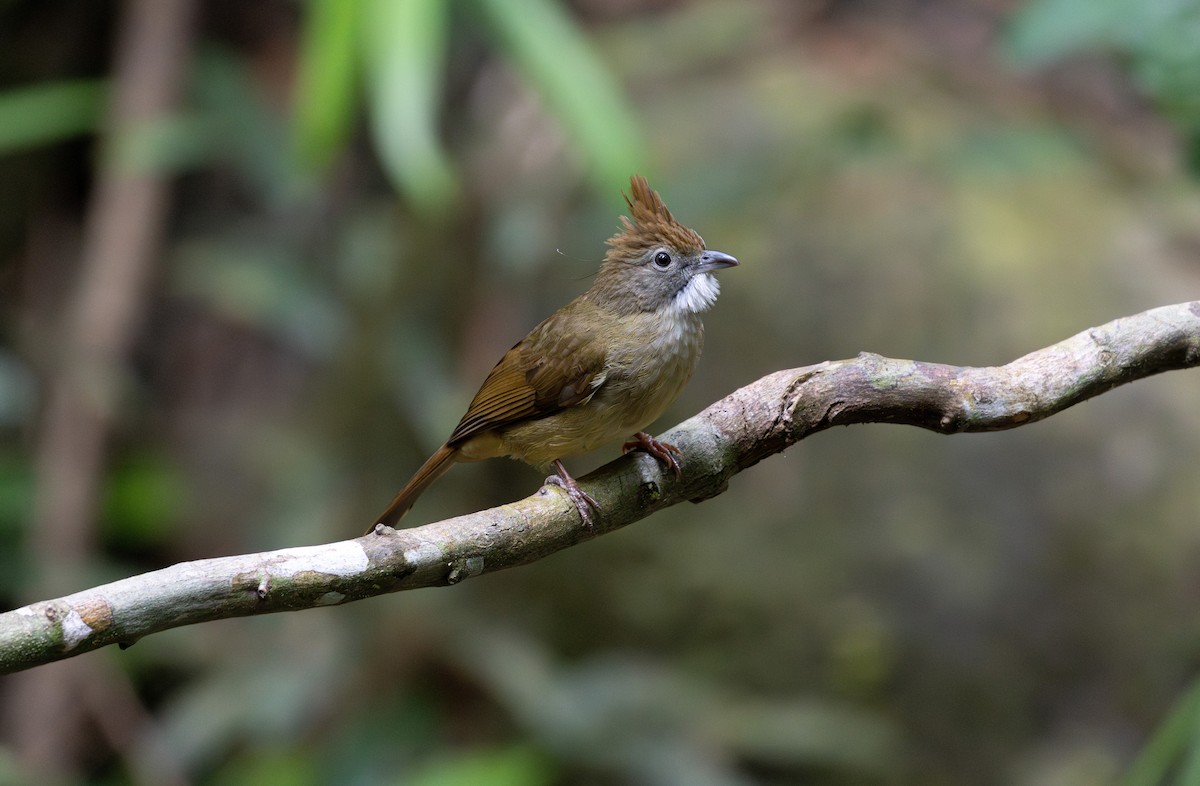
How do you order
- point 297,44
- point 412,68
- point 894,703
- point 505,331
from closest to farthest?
point 412,68 → point 894,703 → point 505,331 → point 297,44

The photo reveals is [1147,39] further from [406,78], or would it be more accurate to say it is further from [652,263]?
[406,78]

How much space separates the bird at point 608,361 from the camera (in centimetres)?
276

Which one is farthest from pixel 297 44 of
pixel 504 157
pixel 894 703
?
pixel 894 703

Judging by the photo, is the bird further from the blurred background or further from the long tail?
the blurred background

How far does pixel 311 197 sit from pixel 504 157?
1.56 m

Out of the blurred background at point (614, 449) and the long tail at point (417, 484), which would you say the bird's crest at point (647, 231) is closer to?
the long tail at point (417, 484)

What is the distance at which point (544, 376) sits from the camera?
9.34 ft

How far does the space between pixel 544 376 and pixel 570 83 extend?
1578 millimetres

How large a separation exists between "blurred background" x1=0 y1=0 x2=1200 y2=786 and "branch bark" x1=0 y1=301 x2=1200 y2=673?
150 cm

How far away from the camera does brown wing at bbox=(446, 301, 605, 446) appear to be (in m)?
2.78

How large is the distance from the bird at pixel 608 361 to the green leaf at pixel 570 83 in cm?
90

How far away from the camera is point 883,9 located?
7.04m

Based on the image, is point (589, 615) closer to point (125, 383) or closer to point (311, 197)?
point (125, 383)

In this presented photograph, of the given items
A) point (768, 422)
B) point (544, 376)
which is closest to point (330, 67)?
point (544, 376)
